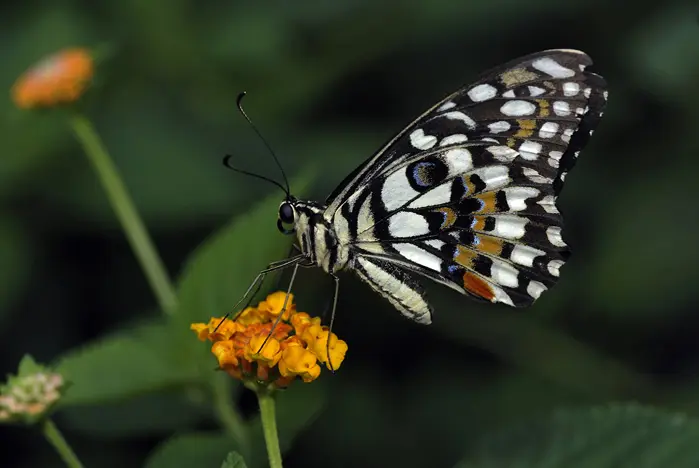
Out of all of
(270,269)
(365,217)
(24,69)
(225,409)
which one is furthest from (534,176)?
(24,69)

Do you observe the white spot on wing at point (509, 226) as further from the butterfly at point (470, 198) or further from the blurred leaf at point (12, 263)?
the blurred leaf at point (12, 263)

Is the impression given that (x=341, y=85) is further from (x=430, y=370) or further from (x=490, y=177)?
(x=490, y=177)

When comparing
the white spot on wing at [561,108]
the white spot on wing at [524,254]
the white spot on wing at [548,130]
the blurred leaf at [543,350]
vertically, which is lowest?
the blurred leaf at [543,350]

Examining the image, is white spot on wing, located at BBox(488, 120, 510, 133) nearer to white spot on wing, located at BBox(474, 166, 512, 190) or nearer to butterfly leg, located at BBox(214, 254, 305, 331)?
white spot on wing, located at BBox(474, 166, 512, 190)

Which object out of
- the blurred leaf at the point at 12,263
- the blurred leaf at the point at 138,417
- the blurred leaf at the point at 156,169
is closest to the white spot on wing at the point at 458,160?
the blurred leaf at the point at 138,417

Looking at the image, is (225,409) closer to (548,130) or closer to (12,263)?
(548,130)

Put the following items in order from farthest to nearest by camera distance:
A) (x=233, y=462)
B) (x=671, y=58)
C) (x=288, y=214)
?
(x=671, y=58) < (x=288, y=214) < (x=233, y=462)
